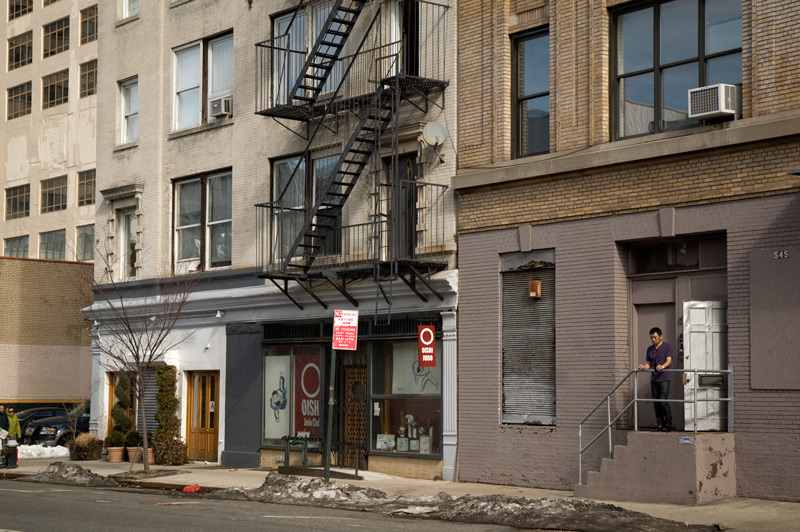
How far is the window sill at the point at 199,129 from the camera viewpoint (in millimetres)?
27844

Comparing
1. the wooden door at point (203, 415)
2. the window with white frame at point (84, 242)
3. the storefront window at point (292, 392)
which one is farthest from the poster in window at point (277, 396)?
the window with white frame at point (84, 242)

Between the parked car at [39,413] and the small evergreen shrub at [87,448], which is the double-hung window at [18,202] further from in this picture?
the small evergreen shrub at [87,448]

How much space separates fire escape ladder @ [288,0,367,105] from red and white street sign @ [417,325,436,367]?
589cm

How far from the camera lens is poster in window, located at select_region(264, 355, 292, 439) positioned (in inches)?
1018

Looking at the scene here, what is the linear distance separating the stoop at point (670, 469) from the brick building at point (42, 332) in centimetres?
2765

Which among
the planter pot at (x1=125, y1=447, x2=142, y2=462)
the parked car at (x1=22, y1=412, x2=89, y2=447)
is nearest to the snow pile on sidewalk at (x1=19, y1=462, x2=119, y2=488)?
the planter pot at (x1=125, y1=447, x2=142, y2=462)

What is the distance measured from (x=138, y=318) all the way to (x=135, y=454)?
11.2 ft

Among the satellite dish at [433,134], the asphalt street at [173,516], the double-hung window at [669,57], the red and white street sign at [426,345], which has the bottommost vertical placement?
the asphalt street at [173,516]

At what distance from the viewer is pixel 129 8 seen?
31844 mm

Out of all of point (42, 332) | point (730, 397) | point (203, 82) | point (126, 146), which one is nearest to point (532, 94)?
point (730, 397)

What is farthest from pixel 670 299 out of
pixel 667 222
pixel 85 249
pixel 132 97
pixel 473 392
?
pixel 85 249

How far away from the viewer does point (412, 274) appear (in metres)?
Result: 22.0

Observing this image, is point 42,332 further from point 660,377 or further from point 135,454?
point 660,377

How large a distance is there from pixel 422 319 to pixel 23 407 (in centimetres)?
2517
